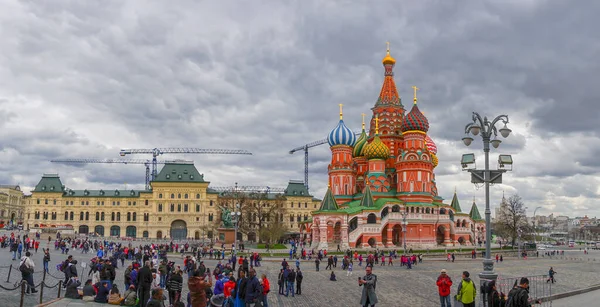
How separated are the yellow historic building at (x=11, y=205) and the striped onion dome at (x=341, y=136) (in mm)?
99010

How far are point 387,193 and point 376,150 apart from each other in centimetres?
608

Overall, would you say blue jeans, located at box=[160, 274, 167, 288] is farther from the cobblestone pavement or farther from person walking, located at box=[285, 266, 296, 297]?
person walking, located at box=[285, 266, 296, 297]

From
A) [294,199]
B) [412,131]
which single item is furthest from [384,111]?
[294,199]

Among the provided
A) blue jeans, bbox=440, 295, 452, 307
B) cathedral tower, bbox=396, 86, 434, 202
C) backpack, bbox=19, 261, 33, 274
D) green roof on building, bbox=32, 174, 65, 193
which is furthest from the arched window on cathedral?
green roof on building, bbox=32, 174, 65, 193

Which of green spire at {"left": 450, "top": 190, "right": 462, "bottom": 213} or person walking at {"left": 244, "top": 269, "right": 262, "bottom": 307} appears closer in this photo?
person walking at {"left": 244, "top": 269, "right": 262, "bottom": 307}

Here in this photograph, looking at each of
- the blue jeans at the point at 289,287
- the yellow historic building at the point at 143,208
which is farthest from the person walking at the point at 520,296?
the yellow historic building at the point at 143,208

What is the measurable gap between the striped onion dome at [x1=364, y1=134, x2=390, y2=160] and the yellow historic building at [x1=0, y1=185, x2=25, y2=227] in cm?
10595

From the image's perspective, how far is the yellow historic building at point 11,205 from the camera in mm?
136125

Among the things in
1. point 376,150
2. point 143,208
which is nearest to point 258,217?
point 376,150

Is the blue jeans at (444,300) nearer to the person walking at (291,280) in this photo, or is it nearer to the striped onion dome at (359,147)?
the person walking at (291,280)

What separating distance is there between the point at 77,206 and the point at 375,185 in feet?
222

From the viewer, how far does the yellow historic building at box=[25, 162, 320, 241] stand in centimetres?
10118

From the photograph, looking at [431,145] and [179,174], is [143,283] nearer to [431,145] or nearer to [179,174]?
[431,145]

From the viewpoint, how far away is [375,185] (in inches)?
2731
